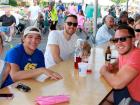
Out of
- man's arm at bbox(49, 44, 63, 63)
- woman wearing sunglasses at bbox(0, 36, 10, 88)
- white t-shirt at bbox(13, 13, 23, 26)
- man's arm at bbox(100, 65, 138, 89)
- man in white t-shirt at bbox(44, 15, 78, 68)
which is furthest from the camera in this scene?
white t-shirt at bbox(13, 13, 23, 26)

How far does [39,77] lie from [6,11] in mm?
8790

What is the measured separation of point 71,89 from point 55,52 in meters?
1.50

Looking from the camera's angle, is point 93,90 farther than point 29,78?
No

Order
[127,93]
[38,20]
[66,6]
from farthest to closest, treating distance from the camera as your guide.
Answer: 1. [66,6]
2. [38,20]
3. [127,93]

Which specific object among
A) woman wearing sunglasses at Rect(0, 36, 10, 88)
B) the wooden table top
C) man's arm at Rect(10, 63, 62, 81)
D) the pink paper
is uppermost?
woman wearing sunglasses at Rect(0, 36, 10, 88)

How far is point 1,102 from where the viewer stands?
208 cm

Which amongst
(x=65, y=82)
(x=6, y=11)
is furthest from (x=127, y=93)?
(x=6, y=11)

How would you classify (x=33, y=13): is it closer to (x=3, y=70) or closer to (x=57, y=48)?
(x=57, y=48)

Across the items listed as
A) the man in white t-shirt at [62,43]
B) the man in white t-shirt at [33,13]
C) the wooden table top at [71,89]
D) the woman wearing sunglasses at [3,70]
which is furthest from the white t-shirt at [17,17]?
the woman wearing sunglasses at [3,70]

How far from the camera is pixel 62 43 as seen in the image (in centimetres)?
411

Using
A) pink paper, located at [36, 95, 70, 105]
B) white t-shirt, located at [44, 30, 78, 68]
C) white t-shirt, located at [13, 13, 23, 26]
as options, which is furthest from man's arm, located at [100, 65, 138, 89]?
white t-shirt, located at [13, 13, 23, 26]

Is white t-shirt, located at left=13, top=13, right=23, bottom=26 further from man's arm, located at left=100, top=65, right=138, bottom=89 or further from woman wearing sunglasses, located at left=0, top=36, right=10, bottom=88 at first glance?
man's arm, located at left=100, top=65, right=138, bottom=89

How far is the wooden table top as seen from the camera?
85.9 inches

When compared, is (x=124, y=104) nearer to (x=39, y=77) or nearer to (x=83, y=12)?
(x=39, y=77)
